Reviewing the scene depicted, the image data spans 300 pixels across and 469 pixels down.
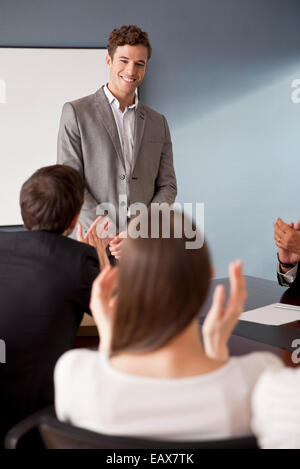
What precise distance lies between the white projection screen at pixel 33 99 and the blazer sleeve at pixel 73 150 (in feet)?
4.88

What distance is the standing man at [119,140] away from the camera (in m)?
3.20

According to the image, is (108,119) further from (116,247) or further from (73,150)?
(116,247)

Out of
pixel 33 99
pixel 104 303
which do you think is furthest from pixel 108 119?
pixel 104 303

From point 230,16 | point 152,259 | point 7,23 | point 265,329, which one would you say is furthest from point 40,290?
point 230,16

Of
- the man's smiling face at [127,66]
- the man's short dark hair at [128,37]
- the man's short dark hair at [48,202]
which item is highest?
the man's short dark hair at [128,37]

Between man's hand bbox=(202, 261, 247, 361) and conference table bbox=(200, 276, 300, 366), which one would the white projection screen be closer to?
conference table bbox=(200, 276, 300, 366)

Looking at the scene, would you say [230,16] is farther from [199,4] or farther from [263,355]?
[263,355]

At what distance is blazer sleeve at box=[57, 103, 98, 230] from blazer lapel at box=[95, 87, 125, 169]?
0.18 metres

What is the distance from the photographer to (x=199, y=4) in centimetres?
504

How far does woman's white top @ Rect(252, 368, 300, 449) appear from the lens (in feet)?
3.04

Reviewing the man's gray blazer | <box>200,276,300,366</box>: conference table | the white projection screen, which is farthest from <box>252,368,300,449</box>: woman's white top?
the white projection screen

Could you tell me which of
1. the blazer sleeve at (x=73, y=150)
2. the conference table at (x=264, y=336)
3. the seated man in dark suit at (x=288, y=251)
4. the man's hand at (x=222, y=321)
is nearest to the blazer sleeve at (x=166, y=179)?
the blazer sleeve at (x=73, y=150)

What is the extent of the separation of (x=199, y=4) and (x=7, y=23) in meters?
1.72

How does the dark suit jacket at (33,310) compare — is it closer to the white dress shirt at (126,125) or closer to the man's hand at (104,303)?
the man's hand at (104,303)
